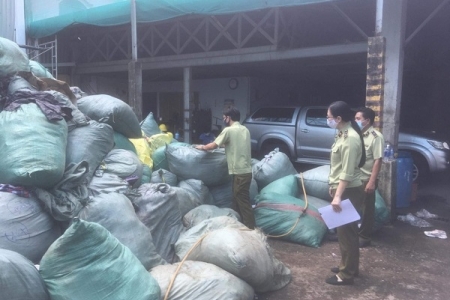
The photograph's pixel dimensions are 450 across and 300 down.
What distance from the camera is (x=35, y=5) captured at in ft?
31.5

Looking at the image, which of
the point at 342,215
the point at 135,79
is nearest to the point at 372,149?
the point at 342,215

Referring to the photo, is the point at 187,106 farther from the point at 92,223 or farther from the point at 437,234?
the point at 92,223

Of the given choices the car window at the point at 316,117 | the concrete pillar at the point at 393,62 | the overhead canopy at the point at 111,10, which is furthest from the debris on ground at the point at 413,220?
the overhead canopy at the point at 111,10

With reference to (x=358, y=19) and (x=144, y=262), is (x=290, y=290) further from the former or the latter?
(x=358, y=19)

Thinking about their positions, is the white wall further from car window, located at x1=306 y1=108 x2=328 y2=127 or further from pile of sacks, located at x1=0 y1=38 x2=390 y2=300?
pile of sacks, located at x1=0 y1=38 x2=390 y2=300

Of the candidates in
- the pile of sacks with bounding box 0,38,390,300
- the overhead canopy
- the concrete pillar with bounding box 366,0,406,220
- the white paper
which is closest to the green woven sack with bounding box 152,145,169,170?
the pile of sacks with bounding box 0,38,390,300

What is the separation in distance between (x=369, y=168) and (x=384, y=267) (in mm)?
1039

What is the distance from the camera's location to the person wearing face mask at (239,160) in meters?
4.50

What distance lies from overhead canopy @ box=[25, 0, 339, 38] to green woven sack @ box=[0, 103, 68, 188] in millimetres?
4204

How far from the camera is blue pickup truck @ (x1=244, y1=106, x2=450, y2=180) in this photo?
24.3 ft

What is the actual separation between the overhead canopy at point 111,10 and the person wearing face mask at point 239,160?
8.57ft

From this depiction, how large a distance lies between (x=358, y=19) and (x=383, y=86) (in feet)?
14.4

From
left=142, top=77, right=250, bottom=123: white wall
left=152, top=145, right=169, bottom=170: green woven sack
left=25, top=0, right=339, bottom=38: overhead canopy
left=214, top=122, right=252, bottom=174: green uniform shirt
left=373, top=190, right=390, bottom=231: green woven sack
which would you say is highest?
left=25, top=0, right=339, bottom=38: overhead canopy

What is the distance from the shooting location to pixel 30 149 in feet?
9.76
